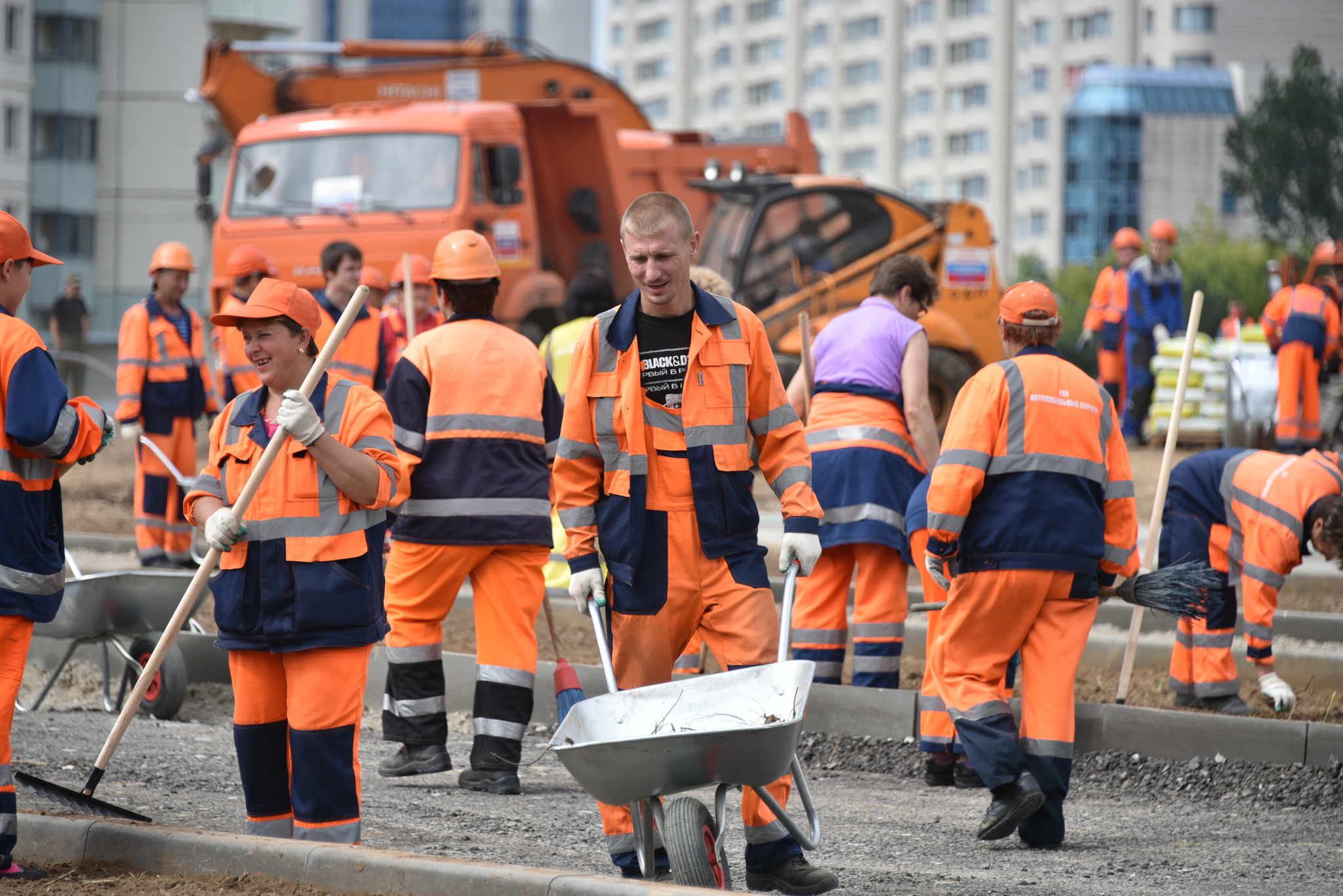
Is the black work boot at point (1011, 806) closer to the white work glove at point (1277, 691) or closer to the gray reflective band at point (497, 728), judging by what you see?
the gray reflective band at point (497, 728)

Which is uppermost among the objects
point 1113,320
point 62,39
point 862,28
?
point 862,28

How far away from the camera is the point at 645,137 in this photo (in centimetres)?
1942

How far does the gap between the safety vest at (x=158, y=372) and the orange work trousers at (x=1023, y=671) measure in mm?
5811

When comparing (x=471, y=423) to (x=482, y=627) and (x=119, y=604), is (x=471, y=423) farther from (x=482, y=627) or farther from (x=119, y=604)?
(x=119, y=604)

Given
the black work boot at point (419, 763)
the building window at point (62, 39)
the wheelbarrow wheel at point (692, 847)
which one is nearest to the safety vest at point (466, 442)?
the black work boot at point (419, 763)

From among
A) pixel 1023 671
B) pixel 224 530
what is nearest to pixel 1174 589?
pixel 1023 671

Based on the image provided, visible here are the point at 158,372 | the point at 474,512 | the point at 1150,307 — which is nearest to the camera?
the point at 474,512

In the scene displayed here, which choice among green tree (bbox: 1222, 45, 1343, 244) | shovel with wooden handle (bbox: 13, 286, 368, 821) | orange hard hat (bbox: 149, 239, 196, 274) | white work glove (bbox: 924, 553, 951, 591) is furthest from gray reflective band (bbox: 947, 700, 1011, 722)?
green tree (bbox: 1222, 45, 1343, 244)

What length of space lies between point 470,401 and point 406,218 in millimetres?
9391

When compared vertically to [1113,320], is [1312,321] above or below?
below

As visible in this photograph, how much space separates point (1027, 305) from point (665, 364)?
5.58ft

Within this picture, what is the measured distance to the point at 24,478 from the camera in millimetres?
5035

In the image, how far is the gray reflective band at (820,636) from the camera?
7586mm

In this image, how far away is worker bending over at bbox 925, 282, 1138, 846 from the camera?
5.89m
